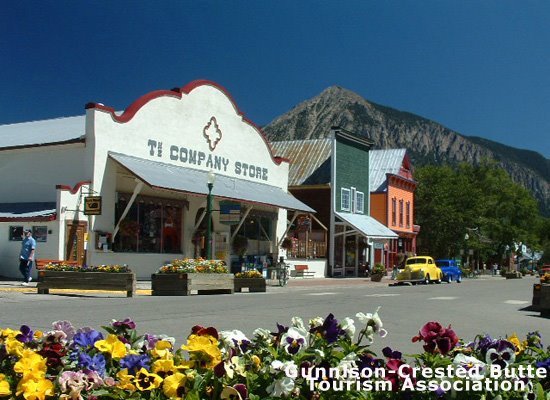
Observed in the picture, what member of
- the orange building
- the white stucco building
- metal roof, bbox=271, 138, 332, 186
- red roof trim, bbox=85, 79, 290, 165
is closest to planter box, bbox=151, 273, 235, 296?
the white stucco building

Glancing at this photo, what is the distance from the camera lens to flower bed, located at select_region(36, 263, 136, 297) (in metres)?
21.7

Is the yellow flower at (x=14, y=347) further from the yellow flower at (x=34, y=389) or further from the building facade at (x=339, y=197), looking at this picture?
the building facade at (x=339, y=197)

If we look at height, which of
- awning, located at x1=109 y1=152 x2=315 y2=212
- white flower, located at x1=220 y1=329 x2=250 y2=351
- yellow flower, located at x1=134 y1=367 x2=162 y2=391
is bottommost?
yellow flower, located at x1=134 y1=367 x2=162 y2=391

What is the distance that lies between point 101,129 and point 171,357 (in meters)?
25.8

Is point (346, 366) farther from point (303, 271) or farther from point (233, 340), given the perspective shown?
point (303, 271)

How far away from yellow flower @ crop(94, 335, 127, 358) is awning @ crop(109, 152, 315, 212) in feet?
78.2

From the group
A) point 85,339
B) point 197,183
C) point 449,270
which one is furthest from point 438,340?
point 449,270

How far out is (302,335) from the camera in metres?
A: 4.37

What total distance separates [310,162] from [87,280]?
1134 inches

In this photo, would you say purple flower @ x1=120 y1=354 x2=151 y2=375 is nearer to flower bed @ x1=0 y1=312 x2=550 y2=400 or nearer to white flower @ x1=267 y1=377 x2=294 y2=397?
flower bed @ x1=0 y1=312 x2=550 y2=400

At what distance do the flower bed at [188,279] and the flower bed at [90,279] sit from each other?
1689 millimetres

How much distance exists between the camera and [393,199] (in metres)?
55.7

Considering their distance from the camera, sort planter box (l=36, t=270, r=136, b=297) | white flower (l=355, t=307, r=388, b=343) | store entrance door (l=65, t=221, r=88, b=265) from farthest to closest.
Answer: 1. store entrance door (l=65, t=221, r=88, b=265)
2. planter box (l=36, t=270, r=136, b=297)
3. white flower (l=355, t=307, r=388, b=343)

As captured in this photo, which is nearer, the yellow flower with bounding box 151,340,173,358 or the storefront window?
the yellow flower with bounding box 151,340,173,358
